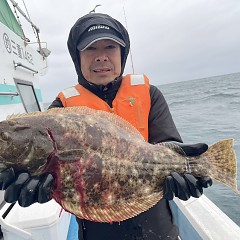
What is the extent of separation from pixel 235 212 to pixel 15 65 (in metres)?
6.34

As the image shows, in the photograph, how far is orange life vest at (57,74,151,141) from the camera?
301 centimetres

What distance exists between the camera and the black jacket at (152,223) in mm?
2752

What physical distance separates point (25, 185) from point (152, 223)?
54.2 inches

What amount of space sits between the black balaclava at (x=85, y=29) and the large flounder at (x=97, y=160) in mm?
989

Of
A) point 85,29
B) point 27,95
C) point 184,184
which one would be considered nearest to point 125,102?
point 85,29

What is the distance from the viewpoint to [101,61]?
111 inches

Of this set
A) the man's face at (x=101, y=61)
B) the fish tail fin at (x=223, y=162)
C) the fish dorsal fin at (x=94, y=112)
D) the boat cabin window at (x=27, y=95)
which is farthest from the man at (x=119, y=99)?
the boat cabin window at (x=27, y=95)

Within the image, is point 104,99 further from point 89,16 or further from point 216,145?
point 216,145

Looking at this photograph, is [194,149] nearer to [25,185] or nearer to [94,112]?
[94,112]

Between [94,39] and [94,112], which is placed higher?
[94,39]

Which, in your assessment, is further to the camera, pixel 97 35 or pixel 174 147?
pixel 97 35

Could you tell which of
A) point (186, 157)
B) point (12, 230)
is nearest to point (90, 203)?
point (186, 157)

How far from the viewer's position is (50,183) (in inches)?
81.4

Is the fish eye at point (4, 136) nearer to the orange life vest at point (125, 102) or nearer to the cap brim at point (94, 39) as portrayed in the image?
the orange life vest at point (125, 102)
